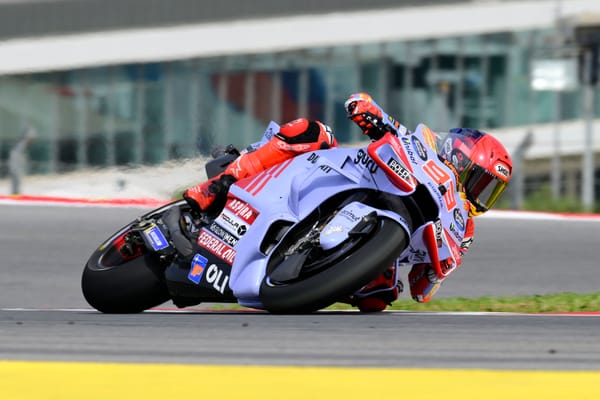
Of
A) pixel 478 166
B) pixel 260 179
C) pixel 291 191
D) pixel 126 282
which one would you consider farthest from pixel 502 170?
pixel 126 282

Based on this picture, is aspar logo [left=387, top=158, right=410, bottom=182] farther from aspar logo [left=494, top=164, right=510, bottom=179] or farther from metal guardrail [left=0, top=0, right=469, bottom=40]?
metal guardrail [left=0, top=0, right=469, bottom=40]

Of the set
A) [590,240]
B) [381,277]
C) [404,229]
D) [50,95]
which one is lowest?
[50,95]

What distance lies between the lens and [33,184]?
16141 millimetres

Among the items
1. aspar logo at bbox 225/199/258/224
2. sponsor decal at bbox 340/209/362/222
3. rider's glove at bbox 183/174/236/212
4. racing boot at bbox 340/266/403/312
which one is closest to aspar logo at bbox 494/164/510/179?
racing boot at bbox 340/266/403/312

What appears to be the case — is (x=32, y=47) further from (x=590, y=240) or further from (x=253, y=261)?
(x=253, y=261)

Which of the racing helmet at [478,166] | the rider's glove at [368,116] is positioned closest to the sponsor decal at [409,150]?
the rider's glove at [368,116]

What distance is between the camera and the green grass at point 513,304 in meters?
7.90

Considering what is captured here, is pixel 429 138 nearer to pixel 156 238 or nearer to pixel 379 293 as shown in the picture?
pixel 379 293

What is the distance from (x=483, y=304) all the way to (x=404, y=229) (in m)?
2.41

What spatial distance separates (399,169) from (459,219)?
0.47 m

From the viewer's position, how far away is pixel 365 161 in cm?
648

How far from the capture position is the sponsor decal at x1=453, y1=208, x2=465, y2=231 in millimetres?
6484

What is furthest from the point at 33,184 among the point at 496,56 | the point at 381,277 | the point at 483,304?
the point at 496,56

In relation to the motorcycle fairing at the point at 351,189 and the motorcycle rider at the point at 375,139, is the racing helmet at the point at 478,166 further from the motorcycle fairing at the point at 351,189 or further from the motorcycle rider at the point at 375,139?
the motorcycle fairing at the point at 351,189
